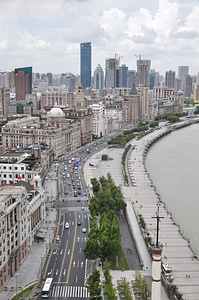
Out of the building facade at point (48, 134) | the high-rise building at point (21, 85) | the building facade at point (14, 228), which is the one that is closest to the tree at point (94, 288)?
the building facade at point (14, 228)

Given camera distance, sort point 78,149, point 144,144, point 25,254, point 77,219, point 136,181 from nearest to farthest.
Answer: point 25,254 < point 77,219 < point 136,181 < point 78,149 < point 144,144

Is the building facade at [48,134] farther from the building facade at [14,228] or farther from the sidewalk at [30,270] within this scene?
the building facade at [14,228]

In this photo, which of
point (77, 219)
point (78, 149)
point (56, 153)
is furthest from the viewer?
point (78, 149)

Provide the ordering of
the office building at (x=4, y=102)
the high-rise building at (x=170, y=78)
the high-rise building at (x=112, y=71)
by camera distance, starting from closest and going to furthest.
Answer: the office building at (x=4, y=102) < the high-rise building at (x=112, y=71) < the high-rise building at (x=170, y=78)

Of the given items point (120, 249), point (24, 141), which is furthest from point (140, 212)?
point (24, 141)

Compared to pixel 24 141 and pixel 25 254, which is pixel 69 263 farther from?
pixel 24 141

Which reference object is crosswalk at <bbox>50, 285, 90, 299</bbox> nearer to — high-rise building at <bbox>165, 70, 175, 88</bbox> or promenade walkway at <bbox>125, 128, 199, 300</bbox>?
promenade walkway at <bbox>125, 128, 199, 300</bbox>
